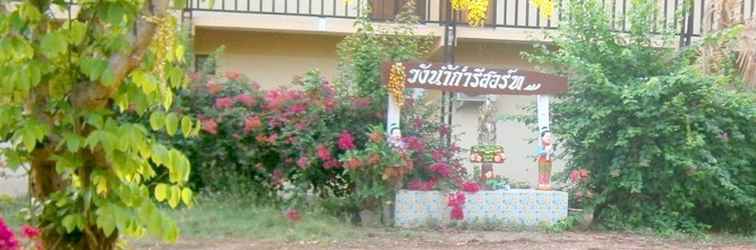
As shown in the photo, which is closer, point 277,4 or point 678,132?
point 678,132

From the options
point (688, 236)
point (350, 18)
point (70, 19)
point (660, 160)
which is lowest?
point (688, 236)

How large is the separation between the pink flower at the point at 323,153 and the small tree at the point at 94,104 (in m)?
6.12

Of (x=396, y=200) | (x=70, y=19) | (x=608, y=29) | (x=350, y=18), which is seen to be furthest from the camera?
(x=350, y=18)

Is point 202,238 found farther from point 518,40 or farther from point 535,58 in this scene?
point 518,40

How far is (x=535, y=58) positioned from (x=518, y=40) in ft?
6.91

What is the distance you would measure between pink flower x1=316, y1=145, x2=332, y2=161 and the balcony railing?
115 inches

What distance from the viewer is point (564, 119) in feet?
36.4

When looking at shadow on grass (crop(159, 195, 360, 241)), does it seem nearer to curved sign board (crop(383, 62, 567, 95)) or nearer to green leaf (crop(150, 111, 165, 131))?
curved sign board (crop(383, 62, 567, 95))

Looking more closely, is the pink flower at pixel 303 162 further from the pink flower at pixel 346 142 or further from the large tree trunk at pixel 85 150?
the large tree trunk at pixel 85 150

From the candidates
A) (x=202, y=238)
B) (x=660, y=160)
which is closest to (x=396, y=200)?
(x=202, y=238)

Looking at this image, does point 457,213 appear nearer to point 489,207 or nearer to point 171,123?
point 489,207

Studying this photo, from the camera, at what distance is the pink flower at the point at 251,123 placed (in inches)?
406

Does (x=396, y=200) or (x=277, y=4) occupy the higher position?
(x=277, y=4)

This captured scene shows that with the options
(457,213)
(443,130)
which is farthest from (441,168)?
(443,130)
